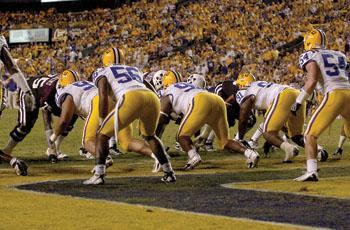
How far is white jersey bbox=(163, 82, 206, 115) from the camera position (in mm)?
11078

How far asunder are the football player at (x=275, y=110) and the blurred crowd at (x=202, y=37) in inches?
544

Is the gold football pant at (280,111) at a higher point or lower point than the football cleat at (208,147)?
higher

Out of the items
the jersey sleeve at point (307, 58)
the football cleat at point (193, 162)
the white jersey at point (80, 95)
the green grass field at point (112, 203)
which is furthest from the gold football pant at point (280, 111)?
the jersey sleeve at point (307, 58)

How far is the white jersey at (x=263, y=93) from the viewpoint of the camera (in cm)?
1251

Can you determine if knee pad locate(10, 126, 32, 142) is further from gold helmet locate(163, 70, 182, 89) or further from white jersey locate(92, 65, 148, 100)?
white jersey locate(92, 65, 148, 100)

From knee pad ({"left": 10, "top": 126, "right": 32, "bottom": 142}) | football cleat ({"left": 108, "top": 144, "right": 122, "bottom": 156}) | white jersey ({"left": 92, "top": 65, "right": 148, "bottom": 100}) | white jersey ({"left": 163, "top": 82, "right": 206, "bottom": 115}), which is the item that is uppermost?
white jersey ({"left": 92, "top": 65, "right": 148, "bottom": 100})

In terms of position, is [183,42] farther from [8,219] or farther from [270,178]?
[8,219]

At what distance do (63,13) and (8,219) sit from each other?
41.2 meters

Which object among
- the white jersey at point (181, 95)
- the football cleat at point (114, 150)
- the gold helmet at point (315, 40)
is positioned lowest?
the football cleat at point (114, 150)

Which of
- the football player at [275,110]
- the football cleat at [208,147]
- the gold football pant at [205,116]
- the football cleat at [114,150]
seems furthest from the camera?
the football cleat at [208,147]

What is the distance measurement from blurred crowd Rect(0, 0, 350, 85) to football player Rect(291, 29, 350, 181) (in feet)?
57.7

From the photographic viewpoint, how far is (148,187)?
27.7 feet

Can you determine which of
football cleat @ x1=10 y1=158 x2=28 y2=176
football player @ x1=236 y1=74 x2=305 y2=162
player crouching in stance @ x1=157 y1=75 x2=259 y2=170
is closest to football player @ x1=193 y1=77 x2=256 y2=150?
football player @ x1=236 y1=74 x2=305 y2=162

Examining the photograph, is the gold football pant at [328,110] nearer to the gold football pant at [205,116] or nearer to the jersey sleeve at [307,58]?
the jersey sleeve at [307,58]
